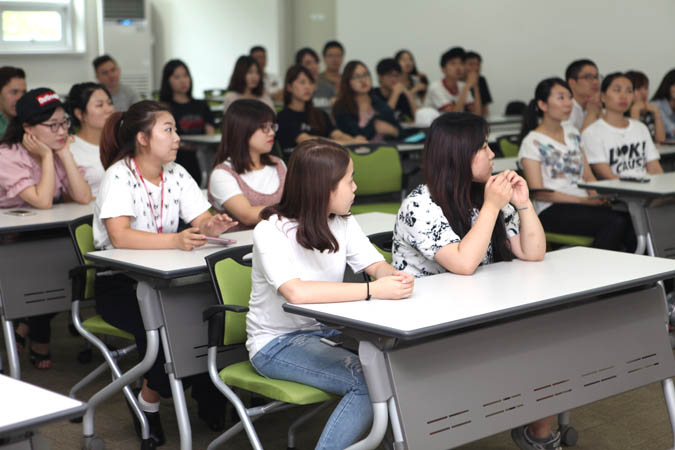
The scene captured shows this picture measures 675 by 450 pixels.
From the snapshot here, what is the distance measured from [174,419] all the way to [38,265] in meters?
0.85

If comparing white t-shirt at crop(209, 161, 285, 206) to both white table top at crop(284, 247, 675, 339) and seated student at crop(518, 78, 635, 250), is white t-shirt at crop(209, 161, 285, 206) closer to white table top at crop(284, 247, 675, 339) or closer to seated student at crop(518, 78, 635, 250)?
white table top at crop(284, 247, 675, 339)

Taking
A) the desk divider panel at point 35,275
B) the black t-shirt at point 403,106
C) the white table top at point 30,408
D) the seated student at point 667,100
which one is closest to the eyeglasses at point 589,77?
the seated student at point 667,100

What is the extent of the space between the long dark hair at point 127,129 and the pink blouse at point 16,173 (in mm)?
733

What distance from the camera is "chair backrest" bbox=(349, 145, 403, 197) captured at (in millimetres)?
4922

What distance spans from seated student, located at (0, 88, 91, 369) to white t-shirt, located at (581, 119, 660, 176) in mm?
2828

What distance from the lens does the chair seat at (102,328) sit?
3006 mm

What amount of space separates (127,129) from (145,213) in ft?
1.05

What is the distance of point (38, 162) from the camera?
3928 millimetres

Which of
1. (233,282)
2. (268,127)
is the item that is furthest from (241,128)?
(233,282)

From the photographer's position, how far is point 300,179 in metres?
2.39

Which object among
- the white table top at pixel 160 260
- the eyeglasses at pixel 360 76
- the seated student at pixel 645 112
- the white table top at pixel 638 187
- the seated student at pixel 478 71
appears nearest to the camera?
the white table top at pixel 160 260

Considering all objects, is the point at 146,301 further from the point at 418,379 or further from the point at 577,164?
the point at 577,164

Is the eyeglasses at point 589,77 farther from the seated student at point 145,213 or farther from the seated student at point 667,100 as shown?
the seated student at point 145,213

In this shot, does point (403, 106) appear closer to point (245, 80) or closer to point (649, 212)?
point (245, 80)
